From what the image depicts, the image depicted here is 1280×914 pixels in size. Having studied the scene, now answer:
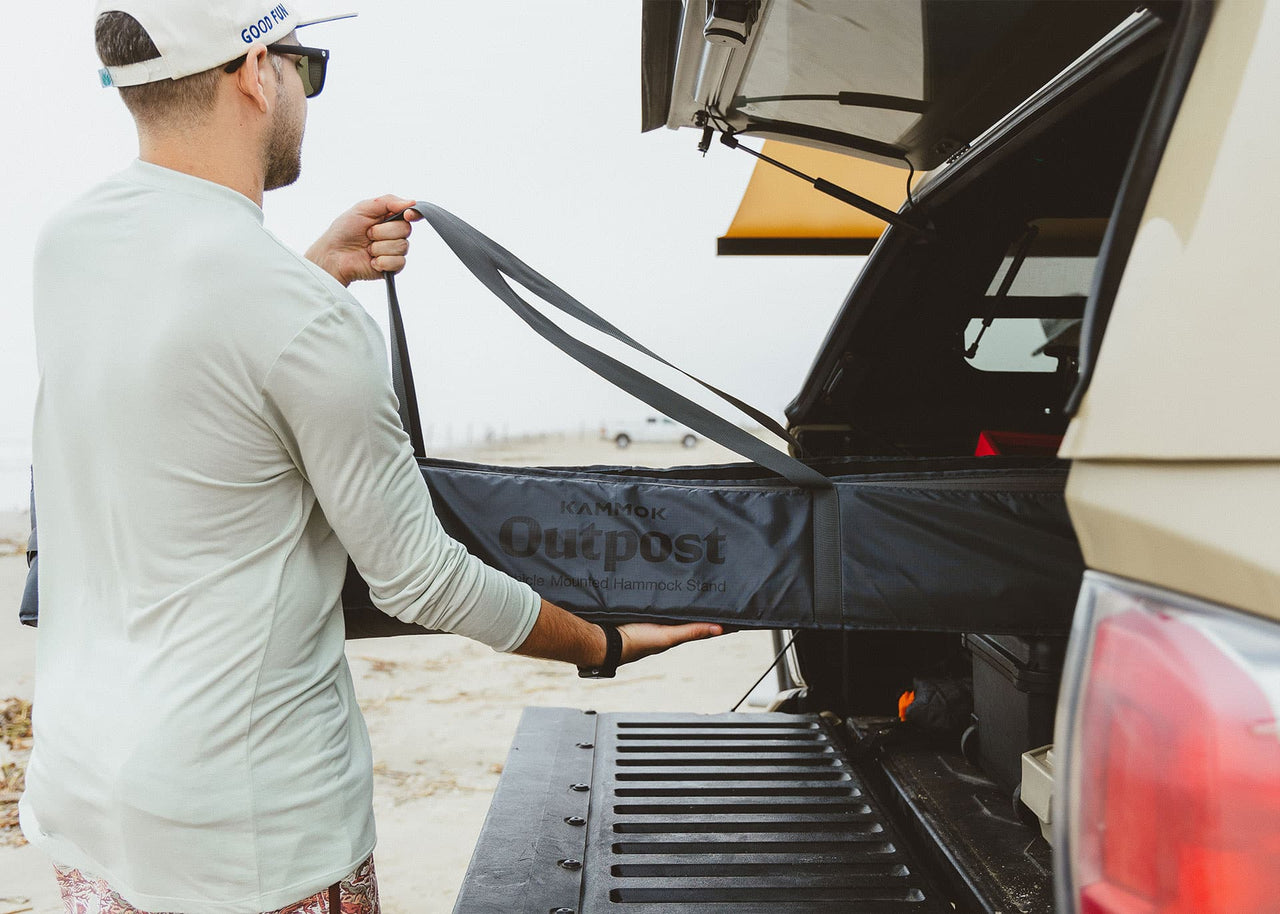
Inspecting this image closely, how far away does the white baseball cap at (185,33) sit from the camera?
1.25 meters

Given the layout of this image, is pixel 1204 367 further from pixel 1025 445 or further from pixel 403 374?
pixel 1025 445

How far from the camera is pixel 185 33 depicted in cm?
125

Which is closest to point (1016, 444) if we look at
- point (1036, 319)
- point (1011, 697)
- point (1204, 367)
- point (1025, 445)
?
point (1025, 445)

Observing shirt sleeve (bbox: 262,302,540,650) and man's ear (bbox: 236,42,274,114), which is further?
man's ear (bbox: 236,42,274,114)

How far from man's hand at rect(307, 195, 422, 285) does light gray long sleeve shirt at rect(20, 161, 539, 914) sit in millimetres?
452

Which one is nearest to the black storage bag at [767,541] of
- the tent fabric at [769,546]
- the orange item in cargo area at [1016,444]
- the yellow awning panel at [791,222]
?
the tent fabric at [769,546]

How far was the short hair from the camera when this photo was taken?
1254 mm

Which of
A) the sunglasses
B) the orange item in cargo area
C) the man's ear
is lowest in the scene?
the orange item in cargo area

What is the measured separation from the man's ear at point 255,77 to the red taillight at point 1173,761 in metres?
1.20

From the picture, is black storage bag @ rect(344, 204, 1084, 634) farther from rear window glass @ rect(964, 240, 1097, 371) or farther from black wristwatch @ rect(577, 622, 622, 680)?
rear window glass @ rect(964, 240, 1097, 371)

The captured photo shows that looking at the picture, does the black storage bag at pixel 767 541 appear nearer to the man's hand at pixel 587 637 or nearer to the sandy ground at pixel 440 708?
the man's hand at pixel 587 637

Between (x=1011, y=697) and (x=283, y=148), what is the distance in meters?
1.67

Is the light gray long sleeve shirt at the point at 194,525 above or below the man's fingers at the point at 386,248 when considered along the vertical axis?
below

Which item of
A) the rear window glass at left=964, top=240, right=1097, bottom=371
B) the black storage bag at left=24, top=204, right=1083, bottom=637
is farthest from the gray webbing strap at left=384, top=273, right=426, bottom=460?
the rear window glass at left=964, top=240, right=1097, bottom=371
